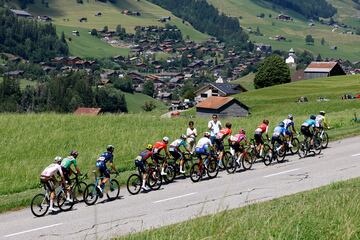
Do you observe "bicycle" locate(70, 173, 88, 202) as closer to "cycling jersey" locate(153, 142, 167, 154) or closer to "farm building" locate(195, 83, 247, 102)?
"cycling jersey" locate(153, 142, 167, 154)

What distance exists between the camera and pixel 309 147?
31422mm

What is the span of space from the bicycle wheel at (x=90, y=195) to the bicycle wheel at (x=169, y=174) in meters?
4.30

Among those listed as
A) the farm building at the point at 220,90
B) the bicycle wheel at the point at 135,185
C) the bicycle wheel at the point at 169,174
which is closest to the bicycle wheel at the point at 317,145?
the bicycle wheel at the point at 169,174

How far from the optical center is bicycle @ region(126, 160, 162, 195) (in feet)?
79.8

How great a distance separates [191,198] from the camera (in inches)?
892

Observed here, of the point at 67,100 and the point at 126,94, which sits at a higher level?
the point at 67,100

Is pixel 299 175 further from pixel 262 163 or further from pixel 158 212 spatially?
pixel 158 212

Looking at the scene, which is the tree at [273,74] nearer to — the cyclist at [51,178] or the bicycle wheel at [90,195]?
the bicycle wheel at [90,195]

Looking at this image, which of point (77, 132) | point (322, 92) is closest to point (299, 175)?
point (77, 132)

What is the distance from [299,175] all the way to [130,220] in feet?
32.0

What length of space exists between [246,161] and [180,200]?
23.2 feet

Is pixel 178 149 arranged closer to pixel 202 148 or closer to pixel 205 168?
pixel 202 148

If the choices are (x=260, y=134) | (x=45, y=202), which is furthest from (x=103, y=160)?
(x=260, y=134)

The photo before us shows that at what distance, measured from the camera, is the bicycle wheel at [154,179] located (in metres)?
24.7
